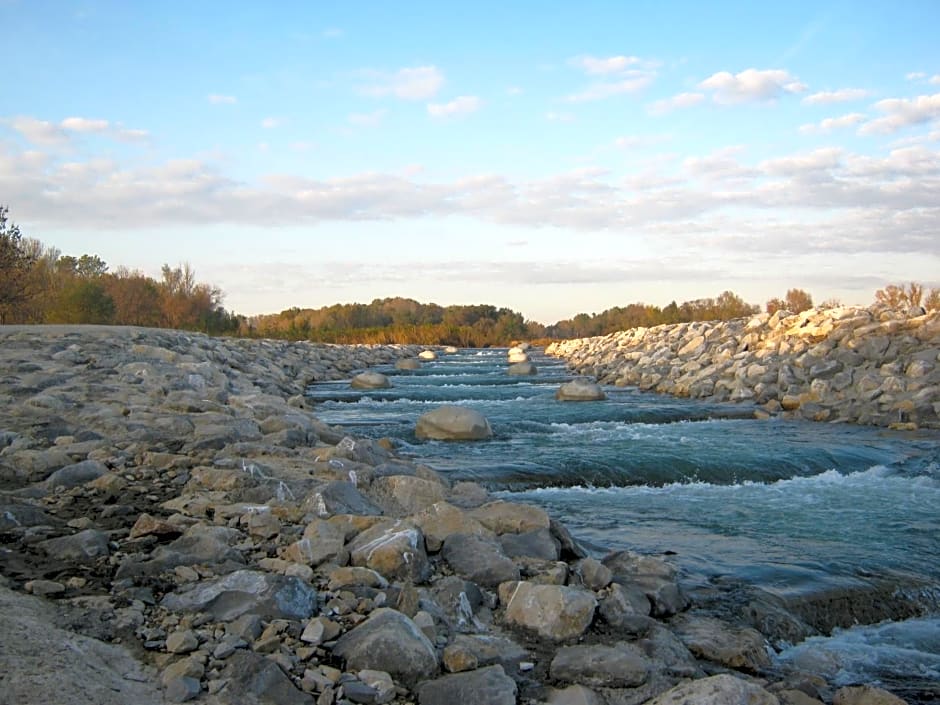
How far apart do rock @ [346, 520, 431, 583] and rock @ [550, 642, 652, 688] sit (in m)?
0.92

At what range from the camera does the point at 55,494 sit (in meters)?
4.71

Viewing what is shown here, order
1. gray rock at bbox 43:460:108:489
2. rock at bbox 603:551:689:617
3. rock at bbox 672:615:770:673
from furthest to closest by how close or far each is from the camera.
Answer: gray rock at bbox 43:460:108:489
rock at bbox 603:551:689:617
rock at bbox 672:615:770:673

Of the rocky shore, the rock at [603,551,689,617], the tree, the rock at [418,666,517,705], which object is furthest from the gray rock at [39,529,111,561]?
the tree

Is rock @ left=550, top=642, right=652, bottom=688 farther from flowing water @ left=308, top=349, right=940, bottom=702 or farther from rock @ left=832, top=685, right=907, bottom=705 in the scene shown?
flowing water @ left=308, top=349, right=940, bottom=702

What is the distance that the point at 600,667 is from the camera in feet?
10.7

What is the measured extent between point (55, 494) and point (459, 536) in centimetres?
262

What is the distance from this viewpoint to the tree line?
78.7 ft

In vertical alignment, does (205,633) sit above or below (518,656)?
above

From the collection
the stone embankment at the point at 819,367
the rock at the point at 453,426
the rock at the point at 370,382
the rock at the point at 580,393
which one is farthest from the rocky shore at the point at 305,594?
the rock at the point at 370,382

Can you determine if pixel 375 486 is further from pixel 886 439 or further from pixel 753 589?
pixel 886 439

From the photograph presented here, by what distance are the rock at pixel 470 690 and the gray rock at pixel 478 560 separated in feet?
3.58

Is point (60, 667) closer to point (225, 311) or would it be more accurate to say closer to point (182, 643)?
point (182, 643)

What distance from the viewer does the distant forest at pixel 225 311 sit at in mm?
26783

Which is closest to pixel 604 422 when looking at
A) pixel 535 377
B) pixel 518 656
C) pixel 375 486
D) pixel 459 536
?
pixel 375 486
